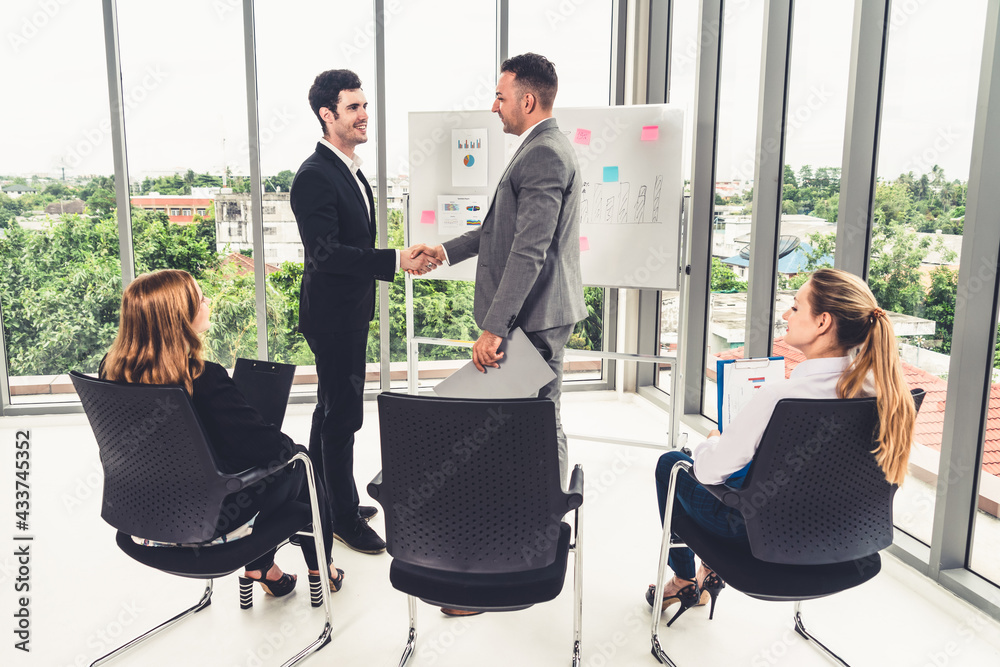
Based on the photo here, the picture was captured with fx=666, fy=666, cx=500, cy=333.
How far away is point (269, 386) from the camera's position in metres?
2.15

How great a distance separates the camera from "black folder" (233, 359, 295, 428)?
7.02ft

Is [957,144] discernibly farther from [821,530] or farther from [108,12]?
[108,12]

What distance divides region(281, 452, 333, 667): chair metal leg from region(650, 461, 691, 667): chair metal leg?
99cm

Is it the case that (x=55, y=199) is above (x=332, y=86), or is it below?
below

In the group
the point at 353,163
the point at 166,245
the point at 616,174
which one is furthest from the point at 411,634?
the point at 166,245

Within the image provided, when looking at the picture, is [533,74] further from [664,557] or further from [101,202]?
[101,202]

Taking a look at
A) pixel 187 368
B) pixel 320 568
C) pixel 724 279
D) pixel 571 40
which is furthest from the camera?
pixel 571 40

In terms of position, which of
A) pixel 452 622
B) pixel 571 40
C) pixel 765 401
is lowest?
pixel 452 622

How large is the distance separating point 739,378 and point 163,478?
160 centimetres

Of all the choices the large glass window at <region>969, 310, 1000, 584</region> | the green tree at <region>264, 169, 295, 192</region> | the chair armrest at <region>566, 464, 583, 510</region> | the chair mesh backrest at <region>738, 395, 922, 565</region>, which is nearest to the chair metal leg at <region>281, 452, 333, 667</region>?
the chair armrest at <region>566, 464, 583, 510</region>

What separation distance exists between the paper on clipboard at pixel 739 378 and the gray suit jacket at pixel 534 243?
0.62 meters

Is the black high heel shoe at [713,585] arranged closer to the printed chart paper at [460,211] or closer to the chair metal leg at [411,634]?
the chair metal leg at [411,634]

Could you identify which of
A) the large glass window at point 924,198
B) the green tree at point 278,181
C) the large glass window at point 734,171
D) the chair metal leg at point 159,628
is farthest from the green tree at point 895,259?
the green tree at point 278,181

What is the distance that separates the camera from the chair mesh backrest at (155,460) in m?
1.57
